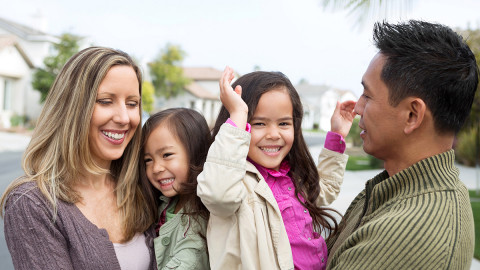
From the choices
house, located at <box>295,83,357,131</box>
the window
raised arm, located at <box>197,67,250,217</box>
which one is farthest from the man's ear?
house, located at <box>295,83,357,131</box>

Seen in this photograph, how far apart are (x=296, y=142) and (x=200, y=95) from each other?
48.0m

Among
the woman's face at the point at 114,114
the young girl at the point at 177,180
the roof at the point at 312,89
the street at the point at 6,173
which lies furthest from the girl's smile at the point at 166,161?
the roof at the point at 312,89

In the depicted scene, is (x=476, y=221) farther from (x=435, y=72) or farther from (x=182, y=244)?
(x=435, y=72)

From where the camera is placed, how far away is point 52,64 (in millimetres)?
28906

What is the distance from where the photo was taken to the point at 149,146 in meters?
2.63

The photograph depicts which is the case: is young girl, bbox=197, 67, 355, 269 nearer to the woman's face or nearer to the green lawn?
the woman's face

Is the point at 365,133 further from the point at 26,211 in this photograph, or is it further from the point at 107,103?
the point at 26,211

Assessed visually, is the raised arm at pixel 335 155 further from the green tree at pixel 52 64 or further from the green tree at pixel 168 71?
the green tree at pixel 168 71

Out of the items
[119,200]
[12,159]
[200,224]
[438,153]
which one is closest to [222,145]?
[200,224]

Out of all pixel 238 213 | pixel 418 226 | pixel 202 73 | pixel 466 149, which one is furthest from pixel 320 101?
pixel 418 226

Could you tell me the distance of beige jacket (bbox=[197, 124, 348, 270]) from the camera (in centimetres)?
210

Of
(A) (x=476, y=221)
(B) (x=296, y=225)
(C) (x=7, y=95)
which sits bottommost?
(C) (x=7, y=95)

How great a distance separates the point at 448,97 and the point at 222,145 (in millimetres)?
981

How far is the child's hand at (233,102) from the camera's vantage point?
2.25 meters
